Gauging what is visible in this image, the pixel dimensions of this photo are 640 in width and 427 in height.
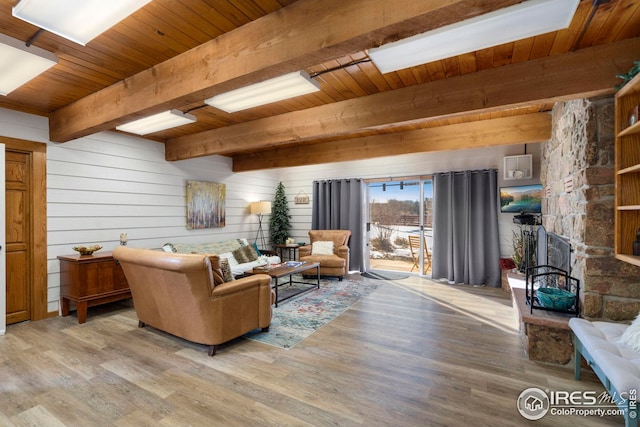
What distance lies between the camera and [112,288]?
3793mm

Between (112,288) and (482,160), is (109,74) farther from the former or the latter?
(482,160)

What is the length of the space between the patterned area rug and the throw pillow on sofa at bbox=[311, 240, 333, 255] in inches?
25.8

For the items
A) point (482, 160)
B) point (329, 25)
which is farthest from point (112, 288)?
point (482, 160)

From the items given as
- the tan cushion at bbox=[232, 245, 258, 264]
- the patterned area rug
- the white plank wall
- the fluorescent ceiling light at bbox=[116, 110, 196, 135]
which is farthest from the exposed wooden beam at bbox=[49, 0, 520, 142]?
the tan cushion at bbox=[232, 245, 258, 264]

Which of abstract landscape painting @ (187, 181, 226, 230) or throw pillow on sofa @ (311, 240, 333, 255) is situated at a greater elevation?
abstract landscape painting @ (187, 181, 226, 230)

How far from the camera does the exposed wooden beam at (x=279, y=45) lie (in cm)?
144

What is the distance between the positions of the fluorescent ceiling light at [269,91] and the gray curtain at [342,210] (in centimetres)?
388

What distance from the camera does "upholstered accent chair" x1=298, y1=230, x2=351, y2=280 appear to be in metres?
5.69

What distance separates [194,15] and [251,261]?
14.3 ft

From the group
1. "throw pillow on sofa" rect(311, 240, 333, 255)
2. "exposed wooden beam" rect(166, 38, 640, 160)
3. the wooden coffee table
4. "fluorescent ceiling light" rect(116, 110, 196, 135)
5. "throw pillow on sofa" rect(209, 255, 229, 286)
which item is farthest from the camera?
"throw pillow on sofa" rect(311, 240, 333, 255)

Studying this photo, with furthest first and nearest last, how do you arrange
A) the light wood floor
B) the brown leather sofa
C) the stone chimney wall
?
the brown leather sofa < the stone chimney wall < the light wood floor

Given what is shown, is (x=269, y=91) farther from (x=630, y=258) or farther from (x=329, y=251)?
(x=329, y=251)

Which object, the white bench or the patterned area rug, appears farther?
the patterned area rug

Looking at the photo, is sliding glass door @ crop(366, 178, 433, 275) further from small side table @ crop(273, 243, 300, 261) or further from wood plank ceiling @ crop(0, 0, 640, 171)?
wood plank ceiling @ crop(0, 0, 640, 171)
